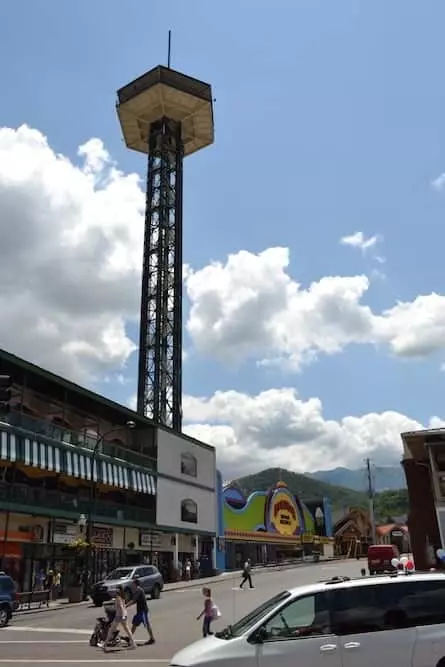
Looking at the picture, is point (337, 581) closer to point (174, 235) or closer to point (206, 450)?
point (206, 450)

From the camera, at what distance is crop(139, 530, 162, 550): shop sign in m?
48.0

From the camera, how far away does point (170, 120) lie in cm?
7850

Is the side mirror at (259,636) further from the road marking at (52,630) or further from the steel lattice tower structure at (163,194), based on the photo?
the steel lattice tower structure at (163,194)

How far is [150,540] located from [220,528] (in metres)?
12.9

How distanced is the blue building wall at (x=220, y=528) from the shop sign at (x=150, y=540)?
10.3 m

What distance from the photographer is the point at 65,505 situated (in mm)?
39281

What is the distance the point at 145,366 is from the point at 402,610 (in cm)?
6201

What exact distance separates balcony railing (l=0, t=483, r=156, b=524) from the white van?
92.2ft

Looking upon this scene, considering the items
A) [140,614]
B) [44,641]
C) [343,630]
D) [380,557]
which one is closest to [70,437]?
[380,557]

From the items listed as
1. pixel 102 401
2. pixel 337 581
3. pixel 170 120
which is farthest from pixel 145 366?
pixel 337 581

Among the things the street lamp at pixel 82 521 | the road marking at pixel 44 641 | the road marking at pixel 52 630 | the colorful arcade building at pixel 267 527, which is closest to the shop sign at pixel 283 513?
the colorful arcade building at pixel 267 527

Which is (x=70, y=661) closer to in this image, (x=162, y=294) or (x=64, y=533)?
(x=64, y=533)

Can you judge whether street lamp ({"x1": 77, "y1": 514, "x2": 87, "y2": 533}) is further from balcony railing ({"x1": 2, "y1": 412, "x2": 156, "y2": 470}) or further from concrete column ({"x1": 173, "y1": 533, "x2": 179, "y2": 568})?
concrete column ({"x1": 173, "y1": 533, "x2": 179, "y2": 568})

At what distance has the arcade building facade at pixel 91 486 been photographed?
1410 inches
